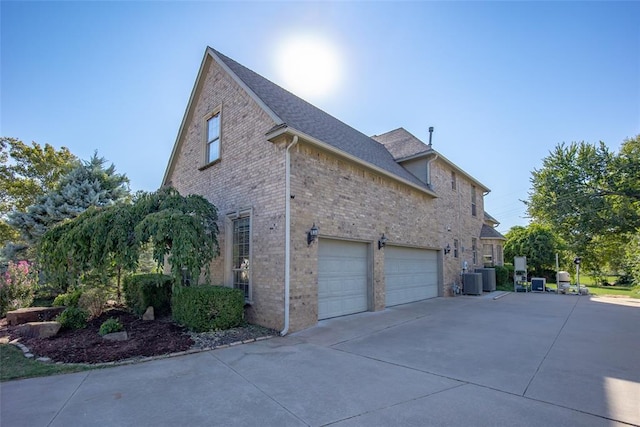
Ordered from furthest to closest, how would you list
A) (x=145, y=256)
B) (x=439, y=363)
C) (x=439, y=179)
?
(x=145, y=256), (x=439, y=179), (x=439, y=363)

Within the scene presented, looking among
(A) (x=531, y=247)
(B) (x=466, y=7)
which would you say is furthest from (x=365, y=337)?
(A) (x=531, y=247)

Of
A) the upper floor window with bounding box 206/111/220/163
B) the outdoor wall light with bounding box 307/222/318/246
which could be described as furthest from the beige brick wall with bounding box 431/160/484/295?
the upper floor window with bounding box 206/111/220/163

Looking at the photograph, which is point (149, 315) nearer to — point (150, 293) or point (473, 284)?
point (150, 293)

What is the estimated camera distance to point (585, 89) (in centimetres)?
948

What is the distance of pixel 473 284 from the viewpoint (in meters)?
14.6

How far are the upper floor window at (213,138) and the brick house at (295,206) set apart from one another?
0.14 feet

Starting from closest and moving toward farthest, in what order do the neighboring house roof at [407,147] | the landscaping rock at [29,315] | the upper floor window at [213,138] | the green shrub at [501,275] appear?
1. the landscaping rock at [29,315]
2. the upper floor window at [213,138]
3. the neighboring house roof at [407,147]
4. the green shrub at [501,275]

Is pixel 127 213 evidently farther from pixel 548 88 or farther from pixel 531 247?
pixel 531 247

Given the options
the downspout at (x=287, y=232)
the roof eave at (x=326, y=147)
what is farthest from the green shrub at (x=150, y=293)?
the roof eave at (x=326, y=147)

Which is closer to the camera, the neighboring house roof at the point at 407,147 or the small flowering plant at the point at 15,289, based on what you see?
the small flowering plant at the point at 15,289

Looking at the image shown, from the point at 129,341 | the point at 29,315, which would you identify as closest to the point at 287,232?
the point at 129,341

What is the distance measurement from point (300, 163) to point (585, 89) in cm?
900

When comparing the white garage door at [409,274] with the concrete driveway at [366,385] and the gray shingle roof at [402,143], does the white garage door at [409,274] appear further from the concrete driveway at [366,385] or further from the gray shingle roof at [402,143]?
the gray shingle roof at [402,143]

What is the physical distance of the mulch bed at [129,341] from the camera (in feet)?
18.2
